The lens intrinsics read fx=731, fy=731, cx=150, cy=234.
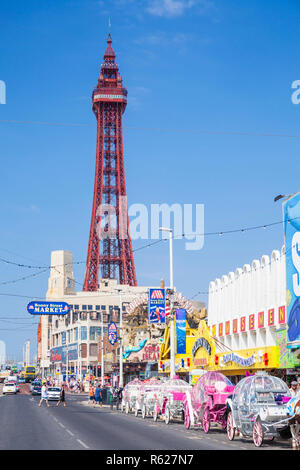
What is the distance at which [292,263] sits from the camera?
105 feet

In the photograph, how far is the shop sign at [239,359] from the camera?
34494mm

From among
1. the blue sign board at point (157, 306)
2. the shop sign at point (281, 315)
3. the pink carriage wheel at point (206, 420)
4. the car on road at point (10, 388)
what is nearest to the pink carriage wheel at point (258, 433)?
the pink carriage wheel at point (206, 420)

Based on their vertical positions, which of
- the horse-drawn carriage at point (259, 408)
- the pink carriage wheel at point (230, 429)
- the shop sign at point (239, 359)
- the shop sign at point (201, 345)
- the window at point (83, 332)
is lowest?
the pink carriage wheel at point (230, 429)

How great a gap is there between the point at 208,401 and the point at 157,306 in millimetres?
17804

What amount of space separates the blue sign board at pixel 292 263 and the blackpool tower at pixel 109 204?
90.6 m

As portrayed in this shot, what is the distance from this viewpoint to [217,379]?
26.0 meters

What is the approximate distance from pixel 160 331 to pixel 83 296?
234 ft

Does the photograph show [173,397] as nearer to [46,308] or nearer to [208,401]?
[208,401]

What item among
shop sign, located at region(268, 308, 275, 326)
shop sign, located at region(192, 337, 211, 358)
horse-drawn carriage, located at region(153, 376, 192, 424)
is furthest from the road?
shop sign, located at region(192, 337, 211, 358)

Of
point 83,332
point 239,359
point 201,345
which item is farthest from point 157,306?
point 83,332

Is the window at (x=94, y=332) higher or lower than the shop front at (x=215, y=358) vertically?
higher

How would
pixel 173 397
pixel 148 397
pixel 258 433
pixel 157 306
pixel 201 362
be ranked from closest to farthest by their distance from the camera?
pixel 258 433
pixel 173 397
pixel 148 397
pixel 157 306
pixel 201 362

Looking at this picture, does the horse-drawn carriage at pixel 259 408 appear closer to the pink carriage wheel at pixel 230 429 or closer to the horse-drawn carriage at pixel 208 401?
the pink carriage wheel at pixel 230 429

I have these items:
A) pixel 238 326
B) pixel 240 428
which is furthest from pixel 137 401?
pixel 240 428
